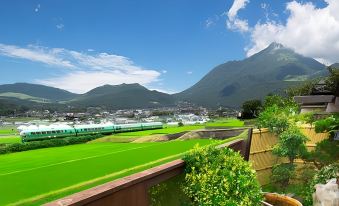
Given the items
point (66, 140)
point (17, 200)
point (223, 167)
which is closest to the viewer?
point (17, 200)

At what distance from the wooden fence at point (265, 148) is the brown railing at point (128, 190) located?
7.67 m

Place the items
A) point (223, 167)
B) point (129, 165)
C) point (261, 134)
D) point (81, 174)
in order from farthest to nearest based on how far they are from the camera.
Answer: point (261, 134)
point (129, 165)
point (223, 167)
point (81, 174)

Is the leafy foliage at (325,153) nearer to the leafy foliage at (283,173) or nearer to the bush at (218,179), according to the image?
the leafy foliage at (283,173)

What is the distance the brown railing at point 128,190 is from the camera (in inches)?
216

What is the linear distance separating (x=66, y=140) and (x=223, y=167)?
21.9 m

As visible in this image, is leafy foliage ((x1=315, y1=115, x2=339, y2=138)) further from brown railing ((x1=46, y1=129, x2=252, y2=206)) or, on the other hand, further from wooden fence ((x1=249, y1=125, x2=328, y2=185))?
brown railing ((x1=46, y1=129, x2=252, y2=206))

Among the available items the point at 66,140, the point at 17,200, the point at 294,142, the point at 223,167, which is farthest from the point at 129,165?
the point at 66,140

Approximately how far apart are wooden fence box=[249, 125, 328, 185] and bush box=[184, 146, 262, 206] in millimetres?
7126

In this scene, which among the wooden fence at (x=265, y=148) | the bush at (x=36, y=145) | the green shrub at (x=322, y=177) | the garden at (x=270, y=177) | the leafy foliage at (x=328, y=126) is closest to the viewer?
the garden at (x=270, y=177)

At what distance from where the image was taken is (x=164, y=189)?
8.24 meters

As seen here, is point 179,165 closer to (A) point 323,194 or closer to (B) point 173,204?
(B) point 173,204

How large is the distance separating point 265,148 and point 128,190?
10644mm

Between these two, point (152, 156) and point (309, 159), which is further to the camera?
point (309, 159)

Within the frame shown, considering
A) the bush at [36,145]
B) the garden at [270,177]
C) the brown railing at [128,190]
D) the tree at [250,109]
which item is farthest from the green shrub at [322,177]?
the tree at [250,109]
